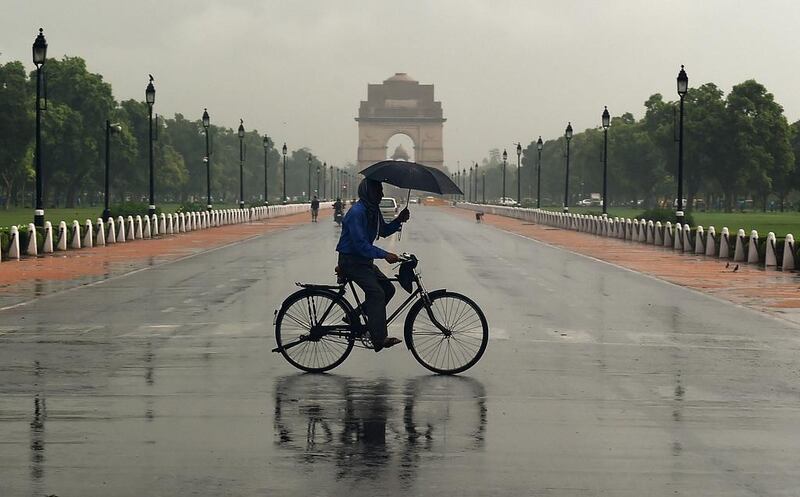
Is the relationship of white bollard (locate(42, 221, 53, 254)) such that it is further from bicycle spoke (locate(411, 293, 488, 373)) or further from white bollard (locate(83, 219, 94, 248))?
bicycle spoke (locate(411, 293, 488, 373))

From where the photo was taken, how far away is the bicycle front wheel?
12.6 meters

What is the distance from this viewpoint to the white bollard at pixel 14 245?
3391 cm

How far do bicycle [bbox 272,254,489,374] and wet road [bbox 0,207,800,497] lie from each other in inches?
9.9

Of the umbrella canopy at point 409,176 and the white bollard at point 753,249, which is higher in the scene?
the umbrella canopy at point 409,176

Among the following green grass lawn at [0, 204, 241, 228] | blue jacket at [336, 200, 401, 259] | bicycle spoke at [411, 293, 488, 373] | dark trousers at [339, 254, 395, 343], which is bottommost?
green grass lawn at [0, 204, 241, 228]

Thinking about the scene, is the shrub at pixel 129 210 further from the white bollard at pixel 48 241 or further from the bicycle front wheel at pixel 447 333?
the bicycle front wheel at pixel 447 333

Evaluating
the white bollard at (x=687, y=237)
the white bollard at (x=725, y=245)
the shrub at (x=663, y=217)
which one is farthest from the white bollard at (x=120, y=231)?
the shrub at (x=663, y=217)

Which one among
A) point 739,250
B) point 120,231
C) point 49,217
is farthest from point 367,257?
point 49,217

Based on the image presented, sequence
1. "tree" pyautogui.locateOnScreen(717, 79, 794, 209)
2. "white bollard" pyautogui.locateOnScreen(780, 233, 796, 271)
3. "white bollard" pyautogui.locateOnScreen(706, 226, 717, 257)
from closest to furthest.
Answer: "white bollard" pyautogui.locateOnScreen(780, 233, 796, 271) → "white bollard" pyautogui.locateOnScreen(706, 226, 717, 257) → "tree" pyautogui.locateOnScreen(717, 79, 794, 209)

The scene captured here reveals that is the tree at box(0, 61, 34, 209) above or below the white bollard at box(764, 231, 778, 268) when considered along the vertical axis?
above

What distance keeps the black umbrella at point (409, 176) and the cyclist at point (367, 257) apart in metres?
0.14

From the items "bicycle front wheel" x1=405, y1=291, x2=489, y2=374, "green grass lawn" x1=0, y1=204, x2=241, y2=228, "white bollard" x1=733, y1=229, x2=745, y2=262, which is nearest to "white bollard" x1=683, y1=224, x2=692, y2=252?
"white bollard" x1=733, y1=229, x2=745, y2=262

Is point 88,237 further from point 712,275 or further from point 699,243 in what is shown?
point 712,275

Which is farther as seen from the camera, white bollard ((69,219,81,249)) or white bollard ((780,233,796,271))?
white bollard ((69,219,81,249))
